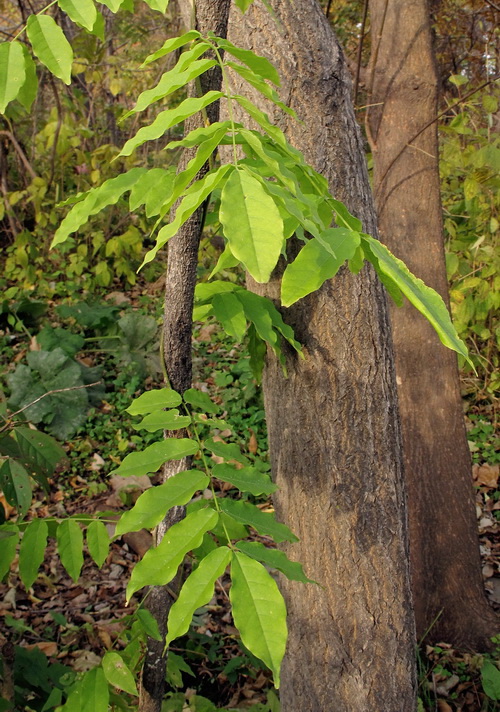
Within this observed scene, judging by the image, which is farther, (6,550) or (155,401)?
(6,550)

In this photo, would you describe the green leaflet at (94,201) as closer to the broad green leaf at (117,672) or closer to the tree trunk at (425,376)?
the broad green leaf at (117,672)

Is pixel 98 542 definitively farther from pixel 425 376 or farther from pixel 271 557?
pixel 425 376

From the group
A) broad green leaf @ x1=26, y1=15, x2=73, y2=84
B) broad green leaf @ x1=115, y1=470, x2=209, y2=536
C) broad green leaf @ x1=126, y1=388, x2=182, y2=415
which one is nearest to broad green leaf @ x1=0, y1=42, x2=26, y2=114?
broad green leaf @ x1=26, y1=15, x2=73, y2=84

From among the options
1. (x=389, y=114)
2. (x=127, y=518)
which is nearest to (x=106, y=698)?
(x=127, y=518)

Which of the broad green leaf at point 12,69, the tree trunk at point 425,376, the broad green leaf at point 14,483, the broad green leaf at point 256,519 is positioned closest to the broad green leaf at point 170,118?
the broad green leaf at point 12,69

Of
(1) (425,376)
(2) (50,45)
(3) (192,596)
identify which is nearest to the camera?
(3) (192,596)

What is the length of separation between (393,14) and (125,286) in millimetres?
4257

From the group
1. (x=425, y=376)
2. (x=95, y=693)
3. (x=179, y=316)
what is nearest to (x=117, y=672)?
(x=95, y=693)

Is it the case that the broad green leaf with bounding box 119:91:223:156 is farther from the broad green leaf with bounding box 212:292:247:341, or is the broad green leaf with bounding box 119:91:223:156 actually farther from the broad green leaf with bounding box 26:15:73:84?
the broad green leaf with bounding box 212:292:247:341

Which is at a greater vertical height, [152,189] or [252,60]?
[252,60]

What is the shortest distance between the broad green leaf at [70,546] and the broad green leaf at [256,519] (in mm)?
550

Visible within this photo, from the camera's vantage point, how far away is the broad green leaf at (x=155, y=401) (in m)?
1.33

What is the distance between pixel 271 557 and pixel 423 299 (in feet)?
1.63

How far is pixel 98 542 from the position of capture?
5.12 ft
